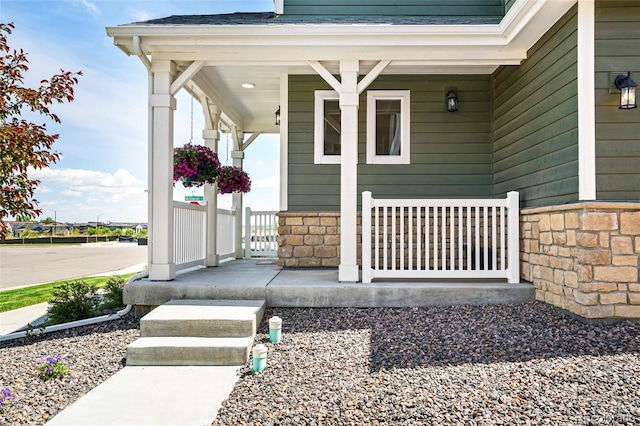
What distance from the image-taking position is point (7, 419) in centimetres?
235

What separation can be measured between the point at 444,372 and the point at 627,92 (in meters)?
2.82

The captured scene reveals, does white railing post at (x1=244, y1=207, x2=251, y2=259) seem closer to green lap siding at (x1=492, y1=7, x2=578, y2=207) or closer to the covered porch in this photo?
the covered porch

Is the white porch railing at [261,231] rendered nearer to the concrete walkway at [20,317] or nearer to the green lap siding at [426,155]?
the green lap siding at [426,155]

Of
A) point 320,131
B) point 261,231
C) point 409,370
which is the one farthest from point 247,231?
point 409,370

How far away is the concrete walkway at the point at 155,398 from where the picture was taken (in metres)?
2.30

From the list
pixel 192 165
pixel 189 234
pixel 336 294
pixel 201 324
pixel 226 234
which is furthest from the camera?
pixel 226 234

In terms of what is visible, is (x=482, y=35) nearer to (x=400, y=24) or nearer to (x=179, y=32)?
(x=400, y=24)

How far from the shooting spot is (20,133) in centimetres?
358

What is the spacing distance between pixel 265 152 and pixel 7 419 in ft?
21.5

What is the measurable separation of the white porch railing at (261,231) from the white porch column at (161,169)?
331cm

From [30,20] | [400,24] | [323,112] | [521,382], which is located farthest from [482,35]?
[30,20]

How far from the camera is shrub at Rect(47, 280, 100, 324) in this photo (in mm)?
4367

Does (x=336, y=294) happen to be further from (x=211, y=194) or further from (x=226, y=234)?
(x=226, y=234)

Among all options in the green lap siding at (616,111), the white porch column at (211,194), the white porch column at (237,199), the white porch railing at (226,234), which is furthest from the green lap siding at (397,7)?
the white porch railing at (226,234)
